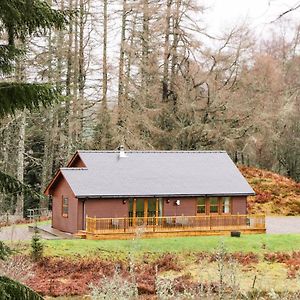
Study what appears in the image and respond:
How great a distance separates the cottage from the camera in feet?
89.2

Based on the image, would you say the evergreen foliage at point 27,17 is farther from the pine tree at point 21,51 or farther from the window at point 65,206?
the window at point 65,206

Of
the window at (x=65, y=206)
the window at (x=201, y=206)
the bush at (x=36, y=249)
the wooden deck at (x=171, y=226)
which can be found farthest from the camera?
the window at (x=201, y=206)

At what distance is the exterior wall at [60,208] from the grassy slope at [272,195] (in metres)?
10.9

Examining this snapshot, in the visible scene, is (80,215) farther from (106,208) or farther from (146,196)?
(146,196)

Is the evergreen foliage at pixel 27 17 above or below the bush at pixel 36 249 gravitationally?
above

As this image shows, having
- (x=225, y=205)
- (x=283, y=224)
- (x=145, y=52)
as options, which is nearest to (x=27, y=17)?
(x=225, y=205)

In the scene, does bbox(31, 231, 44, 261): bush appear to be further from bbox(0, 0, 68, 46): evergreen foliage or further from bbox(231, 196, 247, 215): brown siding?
bbox(0, 0, 68, 46): evergreen foliage

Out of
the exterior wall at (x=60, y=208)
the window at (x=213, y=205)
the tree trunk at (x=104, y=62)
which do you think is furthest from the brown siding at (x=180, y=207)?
the tree trunk at (x=104, y=62)

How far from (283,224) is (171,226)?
258 inches

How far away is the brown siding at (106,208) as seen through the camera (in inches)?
1072

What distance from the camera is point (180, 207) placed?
94.2ft

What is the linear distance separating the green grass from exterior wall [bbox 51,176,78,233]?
7.41 feet

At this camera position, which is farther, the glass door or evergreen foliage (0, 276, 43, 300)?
the glass door

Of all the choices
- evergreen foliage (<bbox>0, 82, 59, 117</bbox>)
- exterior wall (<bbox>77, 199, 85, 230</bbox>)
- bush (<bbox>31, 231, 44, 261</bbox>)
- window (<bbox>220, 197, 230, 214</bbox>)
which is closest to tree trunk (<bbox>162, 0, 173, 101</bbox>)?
window (<bbox>220, 197, 230, 214</bbox>)
